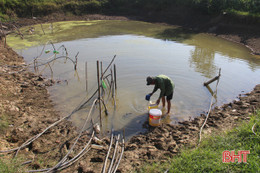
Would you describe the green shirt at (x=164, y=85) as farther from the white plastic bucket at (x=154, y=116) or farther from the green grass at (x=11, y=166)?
the green grass at (x=11, y=166)

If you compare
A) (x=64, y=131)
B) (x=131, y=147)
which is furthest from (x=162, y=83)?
(x=64, y=131)

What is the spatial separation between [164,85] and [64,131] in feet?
10.1

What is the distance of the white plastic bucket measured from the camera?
5.17 metres

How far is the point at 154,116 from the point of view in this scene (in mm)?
5180

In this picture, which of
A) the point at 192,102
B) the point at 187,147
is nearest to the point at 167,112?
the point at 192,102

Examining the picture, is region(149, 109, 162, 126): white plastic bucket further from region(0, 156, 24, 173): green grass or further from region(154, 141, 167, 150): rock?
region(0, 156, 24, 173): green grass

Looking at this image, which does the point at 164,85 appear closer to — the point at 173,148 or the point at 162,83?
the point at 162,83

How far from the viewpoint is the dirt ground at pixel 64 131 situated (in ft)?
12.8

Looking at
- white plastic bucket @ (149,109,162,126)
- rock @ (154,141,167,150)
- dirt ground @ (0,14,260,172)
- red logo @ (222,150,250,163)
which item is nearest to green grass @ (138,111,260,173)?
red logo @ (222,150,250,163)

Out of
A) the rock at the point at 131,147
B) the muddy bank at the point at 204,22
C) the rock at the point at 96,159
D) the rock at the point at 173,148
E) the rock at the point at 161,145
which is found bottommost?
the rock at the point at 131,147

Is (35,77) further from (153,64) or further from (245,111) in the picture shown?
(245,111)

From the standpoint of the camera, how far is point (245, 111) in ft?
19.1

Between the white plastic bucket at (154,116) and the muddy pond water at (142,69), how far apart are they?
17.3 inches

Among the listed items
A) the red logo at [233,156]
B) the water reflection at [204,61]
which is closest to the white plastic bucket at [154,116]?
the red logo at [233,156]
